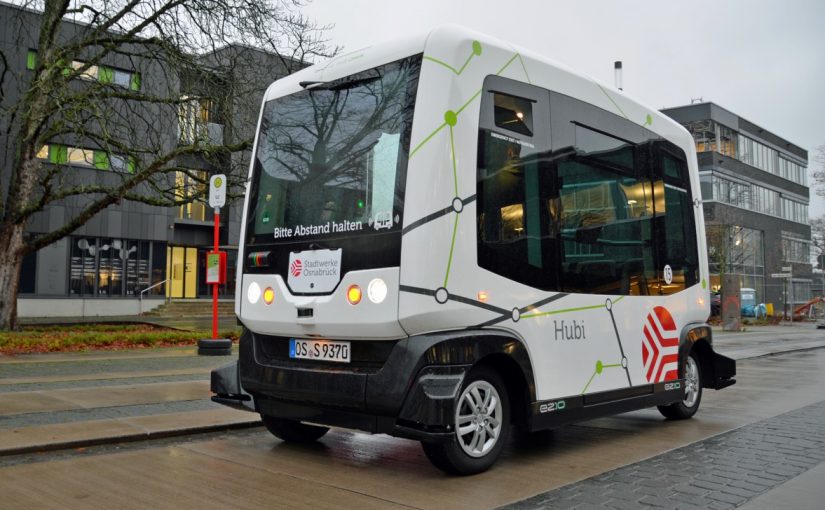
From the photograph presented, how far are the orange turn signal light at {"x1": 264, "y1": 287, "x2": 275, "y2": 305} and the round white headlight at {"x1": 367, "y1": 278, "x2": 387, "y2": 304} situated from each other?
1.02 meters

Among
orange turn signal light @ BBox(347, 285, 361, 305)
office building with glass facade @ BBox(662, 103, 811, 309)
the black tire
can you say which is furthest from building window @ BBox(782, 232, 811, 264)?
orange turn signal light @ BBox(347, 285, 361, 305)

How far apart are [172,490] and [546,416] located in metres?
2.67

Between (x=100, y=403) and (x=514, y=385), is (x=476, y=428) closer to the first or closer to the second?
(x=514, y=385)

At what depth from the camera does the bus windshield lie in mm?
4918

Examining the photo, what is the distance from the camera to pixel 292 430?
20.2ft

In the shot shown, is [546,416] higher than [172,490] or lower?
higher

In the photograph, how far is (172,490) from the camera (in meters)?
4.57

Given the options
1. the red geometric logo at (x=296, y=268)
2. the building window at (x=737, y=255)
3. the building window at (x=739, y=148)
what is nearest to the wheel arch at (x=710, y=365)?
the red geometric logo at (x=296, y=268)

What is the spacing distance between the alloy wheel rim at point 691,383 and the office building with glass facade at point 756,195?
132 feet

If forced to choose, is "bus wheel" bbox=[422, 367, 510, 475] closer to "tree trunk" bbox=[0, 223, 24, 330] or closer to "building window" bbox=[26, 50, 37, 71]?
"tree trunk" bbox=[0, 223, 24, 330]

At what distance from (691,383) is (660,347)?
1.11m

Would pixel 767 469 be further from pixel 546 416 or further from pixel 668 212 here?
pixel 668 212

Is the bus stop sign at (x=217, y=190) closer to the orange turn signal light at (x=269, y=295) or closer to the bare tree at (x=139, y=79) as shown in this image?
the bare tree at (x=139, y=79)

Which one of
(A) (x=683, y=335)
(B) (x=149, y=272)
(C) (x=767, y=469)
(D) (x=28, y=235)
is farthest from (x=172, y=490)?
(B) (x=149, y=272)
